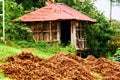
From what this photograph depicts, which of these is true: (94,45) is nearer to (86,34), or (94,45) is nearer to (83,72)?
(86,34)

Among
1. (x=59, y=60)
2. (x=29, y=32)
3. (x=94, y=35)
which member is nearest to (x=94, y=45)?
(x=94, y=35)

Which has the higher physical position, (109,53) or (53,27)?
(53,27)

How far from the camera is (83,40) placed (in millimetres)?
33188

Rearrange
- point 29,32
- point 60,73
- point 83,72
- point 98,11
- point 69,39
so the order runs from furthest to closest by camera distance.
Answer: point 98,11 → point 69,39 → point 29,32 → point 83,72 → point 60,73

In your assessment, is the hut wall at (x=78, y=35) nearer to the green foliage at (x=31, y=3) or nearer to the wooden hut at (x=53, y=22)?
the wooden hut at (x=53, y=22)

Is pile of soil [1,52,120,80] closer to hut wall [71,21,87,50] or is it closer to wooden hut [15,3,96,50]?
wooden hut [15,3,96,50]

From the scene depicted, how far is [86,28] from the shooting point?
111ft

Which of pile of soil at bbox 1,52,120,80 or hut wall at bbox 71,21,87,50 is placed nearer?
pile of soil at bbox 1,52,120,80

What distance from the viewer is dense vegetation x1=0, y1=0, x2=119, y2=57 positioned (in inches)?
1094

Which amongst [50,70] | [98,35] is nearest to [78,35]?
[98,35]

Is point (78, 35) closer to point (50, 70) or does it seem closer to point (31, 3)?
point (31, 3)

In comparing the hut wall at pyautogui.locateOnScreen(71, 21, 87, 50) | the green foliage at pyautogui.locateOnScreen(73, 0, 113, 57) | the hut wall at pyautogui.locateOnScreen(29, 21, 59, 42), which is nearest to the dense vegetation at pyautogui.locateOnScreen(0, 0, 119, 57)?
the green foliage at pyautogui.locateOnScreen(73, 0, 113, 57)

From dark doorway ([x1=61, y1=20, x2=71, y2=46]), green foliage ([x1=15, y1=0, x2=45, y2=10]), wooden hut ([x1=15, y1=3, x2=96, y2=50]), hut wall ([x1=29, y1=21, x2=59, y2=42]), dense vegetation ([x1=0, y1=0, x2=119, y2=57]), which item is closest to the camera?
dense vegetation ([x1=0, y1=0, x2=119, y2=57])

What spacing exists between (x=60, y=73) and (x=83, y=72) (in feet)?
3.69
